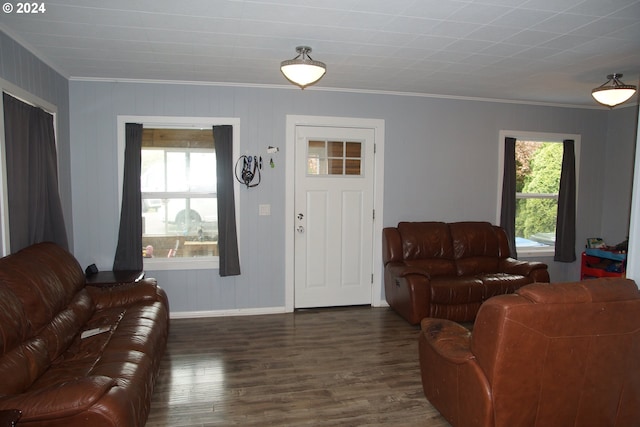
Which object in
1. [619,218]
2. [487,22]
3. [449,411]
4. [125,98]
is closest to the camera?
[449,411]

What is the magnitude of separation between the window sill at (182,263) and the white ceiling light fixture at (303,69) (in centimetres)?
230

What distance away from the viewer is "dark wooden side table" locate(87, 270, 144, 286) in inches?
140

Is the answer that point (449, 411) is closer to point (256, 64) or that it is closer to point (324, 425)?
point (324, 425)

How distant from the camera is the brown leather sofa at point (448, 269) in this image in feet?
13.2

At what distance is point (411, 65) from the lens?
3.60 m

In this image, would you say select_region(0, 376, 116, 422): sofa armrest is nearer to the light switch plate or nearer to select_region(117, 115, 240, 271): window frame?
select_region(117, 115, 240, 271): window frame

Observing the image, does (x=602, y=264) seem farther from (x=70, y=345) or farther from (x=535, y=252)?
(x=70, y=345)

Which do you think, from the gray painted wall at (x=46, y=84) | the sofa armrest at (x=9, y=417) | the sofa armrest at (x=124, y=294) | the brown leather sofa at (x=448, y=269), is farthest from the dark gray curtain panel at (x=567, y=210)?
the gray painted wall at (x=46, y=84)

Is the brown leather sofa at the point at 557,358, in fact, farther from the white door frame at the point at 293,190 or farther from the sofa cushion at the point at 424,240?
the white door frame at the point at 293,190

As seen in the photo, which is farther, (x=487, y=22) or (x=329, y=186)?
(x=329, y=186)

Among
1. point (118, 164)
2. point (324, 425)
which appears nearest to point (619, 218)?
point (324, 425)

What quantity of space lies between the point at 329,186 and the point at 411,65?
162 centimetres

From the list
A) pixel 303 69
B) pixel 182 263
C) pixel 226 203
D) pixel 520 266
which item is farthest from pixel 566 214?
pixel 182 263

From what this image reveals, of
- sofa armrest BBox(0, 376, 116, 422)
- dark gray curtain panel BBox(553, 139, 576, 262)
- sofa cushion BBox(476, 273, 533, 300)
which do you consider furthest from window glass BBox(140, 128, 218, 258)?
dark gray curtain panel BBox(553, 139, 576, 262)
